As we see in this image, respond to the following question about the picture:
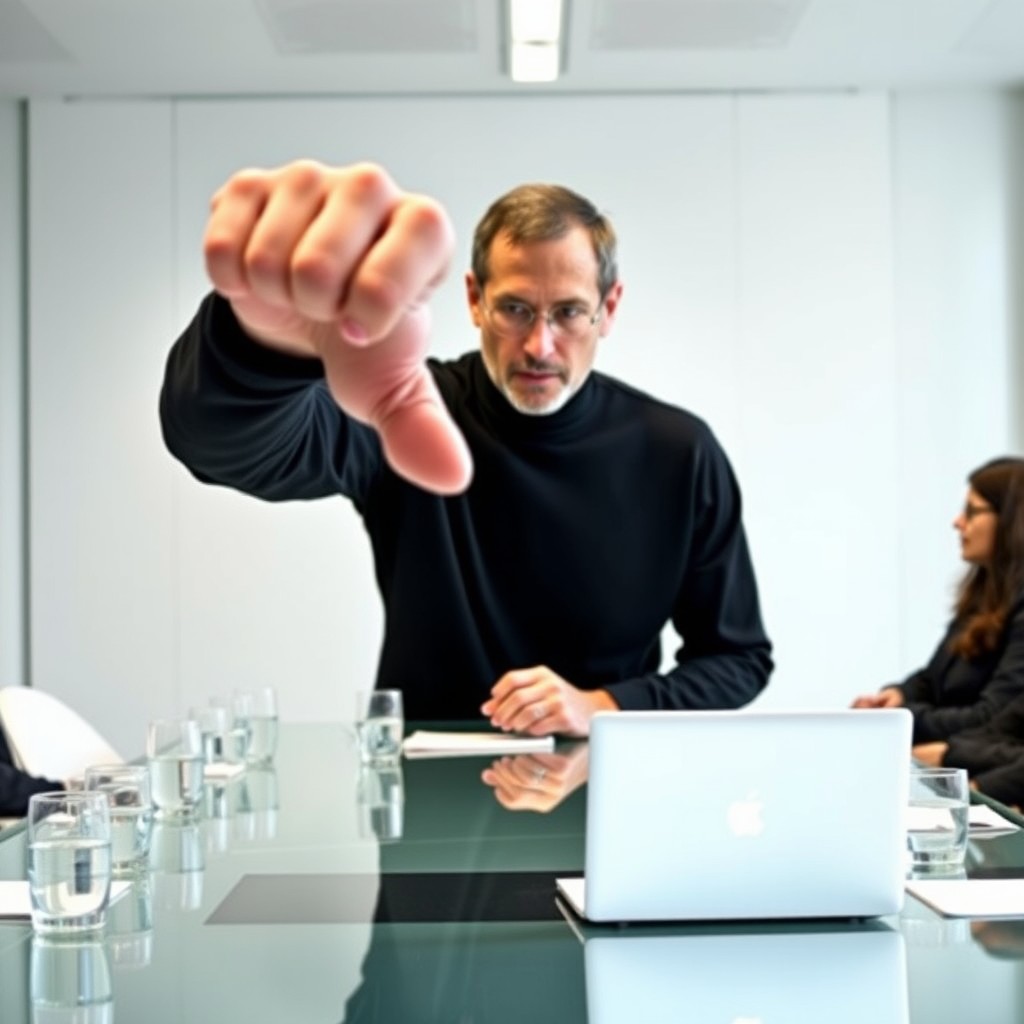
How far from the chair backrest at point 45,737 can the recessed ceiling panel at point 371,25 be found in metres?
2.45

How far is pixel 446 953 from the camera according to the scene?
153cm

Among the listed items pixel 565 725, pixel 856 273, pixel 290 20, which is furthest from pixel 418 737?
pixel 856 273

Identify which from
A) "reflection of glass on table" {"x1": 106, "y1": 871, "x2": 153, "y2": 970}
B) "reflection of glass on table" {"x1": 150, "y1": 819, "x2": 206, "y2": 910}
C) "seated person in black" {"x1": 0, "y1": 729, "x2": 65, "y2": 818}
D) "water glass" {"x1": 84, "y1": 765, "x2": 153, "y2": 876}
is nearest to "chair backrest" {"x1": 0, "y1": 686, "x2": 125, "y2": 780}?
"seated person in black" {"x1": 0, "y1": 729, "x2": 65, "y2": 818}

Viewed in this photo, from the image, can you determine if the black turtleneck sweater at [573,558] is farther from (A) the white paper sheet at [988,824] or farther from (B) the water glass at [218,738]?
(A) the white paper sheet at [988,824]

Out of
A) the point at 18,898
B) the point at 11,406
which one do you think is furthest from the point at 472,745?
the point at 11,406

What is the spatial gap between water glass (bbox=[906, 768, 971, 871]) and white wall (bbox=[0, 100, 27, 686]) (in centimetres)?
528

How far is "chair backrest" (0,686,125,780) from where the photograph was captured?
375 centimetres

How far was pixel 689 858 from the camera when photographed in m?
1.66

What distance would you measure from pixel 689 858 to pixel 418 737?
1.50m

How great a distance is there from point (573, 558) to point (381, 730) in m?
0.50

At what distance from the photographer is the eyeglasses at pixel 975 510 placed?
4852mm

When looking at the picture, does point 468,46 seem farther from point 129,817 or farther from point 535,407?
point 129,817

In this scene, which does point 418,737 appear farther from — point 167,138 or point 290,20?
point 167,138

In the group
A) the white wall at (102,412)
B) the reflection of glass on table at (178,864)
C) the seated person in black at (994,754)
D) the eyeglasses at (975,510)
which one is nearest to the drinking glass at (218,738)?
the reflection of glass on table at (178,864)
